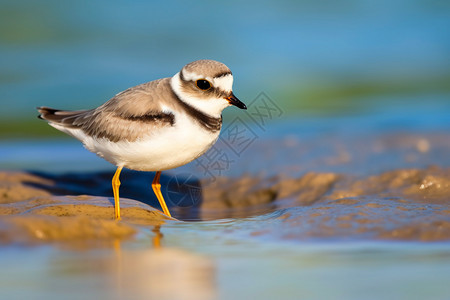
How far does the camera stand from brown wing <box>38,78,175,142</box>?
5996 mm

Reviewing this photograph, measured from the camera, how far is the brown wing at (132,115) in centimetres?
600

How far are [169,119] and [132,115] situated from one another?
0.48 metres

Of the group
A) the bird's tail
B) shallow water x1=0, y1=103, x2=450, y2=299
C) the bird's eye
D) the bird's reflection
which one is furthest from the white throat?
the bird's reflection

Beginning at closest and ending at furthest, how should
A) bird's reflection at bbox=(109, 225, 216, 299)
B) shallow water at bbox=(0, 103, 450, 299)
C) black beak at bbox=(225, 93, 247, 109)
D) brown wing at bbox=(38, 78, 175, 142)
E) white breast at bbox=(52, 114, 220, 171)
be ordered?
bird's reflection at bbox=(109, 225, 216, 299) → shallow water at bbox=(0, 103, 450, 299) → white breast at bbox=(52, 114, 220, 171) → brown wing at bbox=(38, 78, 175, 142) → black beak at bbox=(225, 93, 247, 109)

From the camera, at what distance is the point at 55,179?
8.48 metres

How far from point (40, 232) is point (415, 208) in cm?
317

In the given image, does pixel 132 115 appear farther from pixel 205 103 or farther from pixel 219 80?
pixel 219 80

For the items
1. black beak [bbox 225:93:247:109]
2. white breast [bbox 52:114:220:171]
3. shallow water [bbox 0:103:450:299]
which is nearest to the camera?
shallow water [bbox 0:103:450:299]

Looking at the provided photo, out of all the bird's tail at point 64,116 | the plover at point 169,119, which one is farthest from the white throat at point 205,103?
the bird's tail at point 64,116

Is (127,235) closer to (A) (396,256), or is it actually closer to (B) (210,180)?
(A) (396,256)

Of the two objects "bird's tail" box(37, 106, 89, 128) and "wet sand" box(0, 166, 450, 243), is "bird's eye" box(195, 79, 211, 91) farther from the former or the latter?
"bird's tail" box(37, 106, 89, 128)

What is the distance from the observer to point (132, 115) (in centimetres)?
619

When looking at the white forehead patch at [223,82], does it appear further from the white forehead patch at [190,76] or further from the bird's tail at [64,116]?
the bird's tail at [64,116]

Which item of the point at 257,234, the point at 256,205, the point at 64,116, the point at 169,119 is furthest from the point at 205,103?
the point at 64,116
